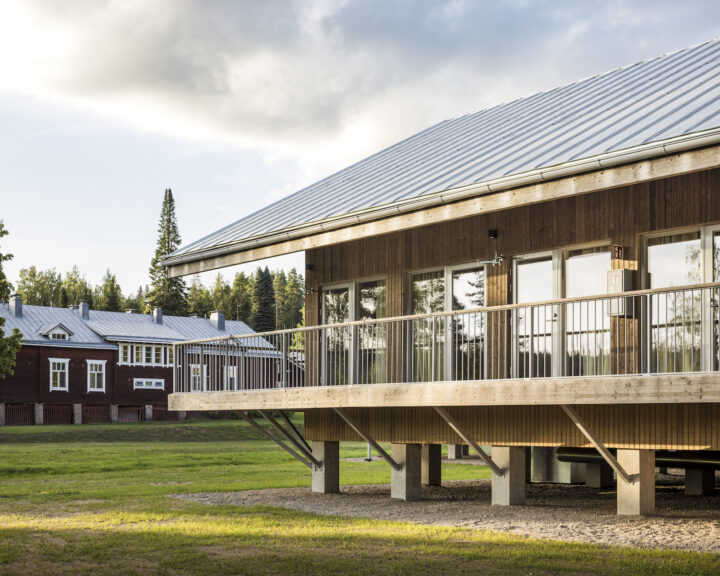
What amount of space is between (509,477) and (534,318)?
3.02 metres

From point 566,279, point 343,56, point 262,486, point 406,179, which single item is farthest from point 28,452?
point 566,279

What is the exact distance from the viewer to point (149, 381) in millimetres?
63125

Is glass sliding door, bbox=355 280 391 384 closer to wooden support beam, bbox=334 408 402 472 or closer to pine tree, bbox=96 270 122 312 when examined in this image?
wooden support beam, bbox=334 408 402 472

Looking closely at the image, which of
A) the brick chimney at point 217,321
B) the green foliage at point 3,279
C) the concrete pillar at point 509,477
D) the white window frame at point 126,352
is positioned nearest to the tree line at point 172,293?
the brick chimney at point 217,321

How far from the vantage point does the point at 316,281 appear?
67.9 ft

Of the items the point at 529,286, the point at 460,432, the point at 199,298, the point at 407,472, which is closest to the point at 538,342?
the point at 529,286

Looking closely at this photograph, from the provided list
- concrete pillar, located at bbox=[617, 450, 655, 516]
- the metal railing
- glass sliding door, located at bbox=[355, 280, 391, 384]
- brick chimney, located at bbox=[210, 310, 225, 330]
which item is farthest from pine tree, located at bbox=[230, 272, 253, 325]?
concrete pillar, located at bbox=[617, 450, 655, 516]

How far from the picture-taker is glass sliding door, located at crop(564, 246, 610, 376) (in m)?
14.8

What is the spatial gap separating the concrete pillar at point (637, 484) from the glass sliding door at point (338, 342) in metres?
6.30

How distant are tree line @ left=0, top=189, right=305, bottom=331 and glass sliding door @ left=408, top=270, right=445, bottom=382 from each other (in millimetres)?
60321

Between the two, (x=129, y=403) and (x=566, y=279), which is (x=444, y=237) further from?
(x=129, y=403)

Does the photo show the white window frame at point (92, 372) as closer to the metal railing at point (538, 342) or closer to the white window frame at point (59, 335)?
the white window frame at point (59, 335)

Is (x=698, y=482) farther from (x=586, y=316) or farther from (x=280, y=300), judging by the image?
(x=280, y=300)

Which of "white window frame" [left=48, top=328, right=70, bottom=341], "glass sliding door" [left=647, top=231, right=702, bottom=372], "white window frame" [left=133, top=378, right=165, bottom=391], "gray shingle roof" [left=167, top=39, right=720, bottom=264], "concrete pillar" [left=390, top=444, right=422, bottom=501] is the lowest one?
"white window frame" [left=133, top=378, right=165, bottom=391]
